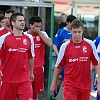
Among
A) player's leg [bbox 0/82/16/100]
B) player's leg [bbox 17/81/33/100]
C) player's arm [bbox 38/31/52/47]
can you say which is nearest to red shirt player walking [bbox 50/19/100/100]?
player's leg [bbox 17/81/33/100]

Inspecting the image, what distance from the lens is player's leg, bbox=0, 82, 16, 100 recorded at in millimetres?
6926

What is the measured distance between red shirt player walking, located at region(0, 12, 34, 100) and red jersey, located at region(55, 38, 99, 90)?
25.4 inches

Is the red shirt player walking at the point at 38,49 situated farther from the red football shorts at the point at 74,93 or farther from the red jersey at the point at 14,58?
the red football shorts at the point at 74,93

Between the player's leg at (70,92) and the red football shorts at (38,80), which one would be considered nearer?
the player's leg at (70,92)

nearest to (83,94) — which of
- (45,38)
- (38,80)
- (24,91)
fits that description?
(24,91)

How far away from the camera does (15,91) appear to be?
6.93m

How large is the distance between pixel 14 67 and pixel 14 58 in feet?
0.54

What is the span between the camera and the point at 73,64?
6793 millimetres

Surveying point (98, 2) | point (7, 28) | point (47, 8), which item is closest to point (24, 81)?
point (7, 28)

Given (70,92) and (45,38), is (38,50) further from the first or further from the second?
(70,92)

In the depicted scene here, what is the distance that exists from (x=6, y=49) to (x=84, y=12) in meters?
9.17

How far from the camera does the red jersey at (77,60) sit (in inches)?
268

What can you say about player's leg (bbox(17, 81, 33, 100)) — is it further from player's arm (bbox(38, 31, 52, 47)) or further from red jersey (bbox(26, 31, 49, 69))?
player's arm (bbox(38, 31, 52, 47))

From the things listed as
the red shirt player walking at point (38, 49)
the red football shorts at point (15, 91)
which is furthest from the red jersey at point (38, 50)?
the red football shorts at point (15, 91)
